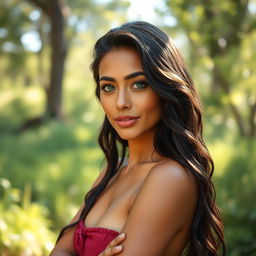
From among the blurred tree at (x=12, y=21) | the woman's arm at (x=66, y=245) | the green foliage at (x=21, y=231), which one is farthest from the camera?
the blurred tree at (x=12, y=21)

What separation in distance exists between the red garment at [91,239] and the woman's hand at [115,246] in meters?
0.10

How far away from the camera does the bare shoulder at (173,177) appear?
73.0 inches

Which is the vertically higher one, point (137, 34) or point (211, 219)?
point (137, 34)

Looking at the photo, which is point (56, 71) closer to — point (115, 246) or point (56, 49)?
point (56, 49)

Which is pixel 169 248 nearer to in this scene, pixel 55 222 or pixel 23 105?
pixel 55 222

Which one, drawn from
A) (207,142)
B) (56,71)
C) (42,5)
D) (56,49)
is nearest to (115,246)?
(207,142)

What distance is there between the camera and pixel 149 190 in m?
1.86

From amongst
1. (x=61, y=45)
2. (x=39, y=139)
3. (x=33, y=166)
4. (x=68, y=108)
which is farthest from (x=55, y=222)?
(x=68, y=108)

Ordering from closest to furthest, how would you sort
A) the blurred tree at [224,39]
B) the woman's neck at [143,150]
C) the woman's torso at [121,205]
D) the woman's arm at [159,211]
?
the woman's arm at [159,211], the woman's torso at [121,205], the woman's neck at [143,150], the blurred tree at [224,39]

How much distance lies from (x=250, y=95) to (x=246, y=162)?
0.80 meters

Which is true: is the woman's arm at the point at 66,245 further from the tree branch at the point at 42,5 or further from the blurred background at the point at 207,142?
the tree branch at the point at 42,5

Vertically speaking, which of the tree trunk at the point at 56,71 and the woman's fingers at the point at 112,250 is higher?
the tree trunk at the point at 56,71

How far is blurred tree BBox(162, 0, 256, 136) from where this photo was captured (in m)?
5.36

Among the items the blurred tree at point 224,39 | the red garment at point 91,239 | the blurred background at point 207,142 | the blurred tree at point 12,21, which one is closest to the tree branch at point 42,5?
the blurred background at point 207,142
